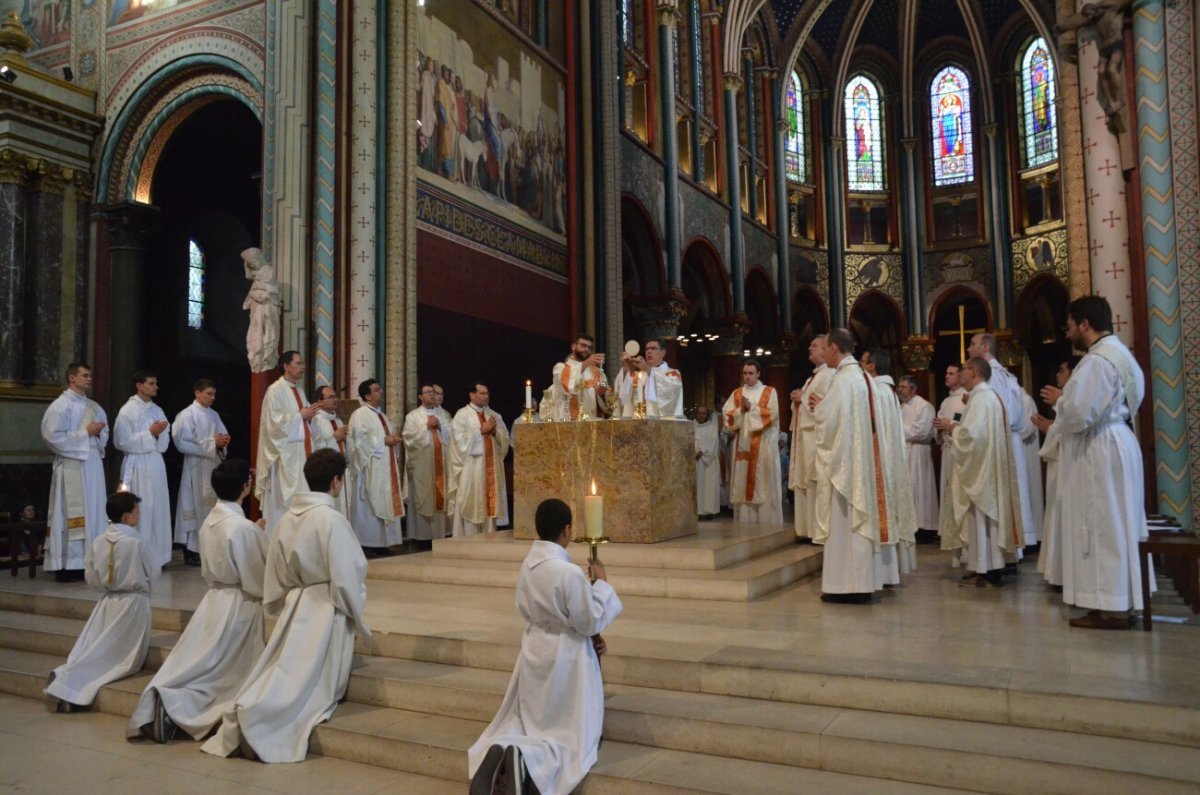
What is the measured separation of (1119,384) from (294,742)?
16.0 ft

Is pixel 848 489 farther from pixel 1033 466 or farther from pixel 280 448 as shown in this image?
pixel 280 448

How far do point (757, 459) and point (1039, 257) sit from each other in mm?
17361

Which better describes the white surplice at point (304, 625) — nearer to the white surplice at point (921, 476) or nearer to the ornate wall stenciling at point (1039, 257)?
the white surplice at point (921, 476)

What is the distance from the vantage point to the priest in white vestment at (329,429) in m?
8.98

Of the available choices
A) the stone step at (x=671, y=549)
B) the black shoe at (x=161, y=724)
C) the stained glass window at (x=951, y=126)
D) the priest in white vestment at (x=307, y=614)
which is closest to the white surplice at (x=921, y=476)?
the stone step at (x=671, y=549)

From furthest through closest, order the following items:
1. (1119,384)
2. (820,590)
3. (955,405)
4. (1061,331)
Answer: (1061,331) → (955,405) → (820,590) → (1119,384)

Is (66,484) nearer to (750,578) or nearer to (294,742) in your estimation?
(294,742)

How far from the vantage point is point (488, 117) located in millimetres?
13312

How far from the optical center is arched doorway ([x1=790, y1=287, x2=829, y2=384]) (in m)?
26.5

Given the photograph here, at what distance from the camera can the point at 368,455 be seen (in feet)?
33.1

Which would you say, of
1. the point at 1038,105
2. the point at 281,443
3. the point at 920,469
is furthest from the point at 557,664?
the point at 1038,105

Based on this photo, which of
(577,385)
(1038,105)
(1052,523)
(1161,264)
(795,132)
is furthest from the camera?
(795,132)

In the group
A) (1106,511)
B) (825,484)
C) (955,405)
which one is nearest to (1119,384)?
(1106,511)

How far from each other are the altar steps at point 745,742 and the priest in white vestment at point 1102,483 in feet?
5.92
